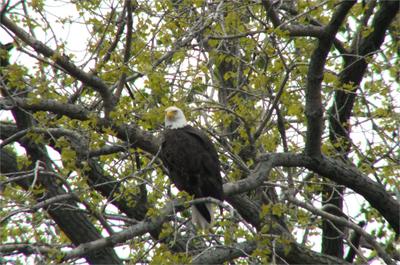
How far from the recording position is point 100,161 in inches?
251

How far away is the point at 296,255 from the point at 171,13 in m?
2.37

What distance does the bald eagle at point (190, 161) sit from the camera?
584cm

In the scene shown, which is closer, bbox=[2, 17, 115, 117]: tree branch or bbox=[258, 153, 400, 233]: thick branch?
bbox=[2, 17, 115, 117]: tree branch

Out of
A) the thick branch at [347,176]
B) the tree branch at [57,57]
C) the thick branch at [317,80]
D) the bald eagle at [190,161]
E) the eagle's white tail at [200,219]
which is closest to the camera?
A: the thick branch at [317,80]

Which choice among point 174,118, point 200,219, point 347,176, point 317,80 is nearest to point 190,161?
point 174,118

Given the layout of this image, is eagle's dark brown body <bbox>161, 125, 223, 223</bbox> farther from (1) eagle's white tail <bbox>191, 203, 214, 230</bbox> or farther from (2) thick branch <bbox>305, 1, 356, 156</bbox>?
(2) thick branch <bbox>305, 1, 356, 156</bbox>

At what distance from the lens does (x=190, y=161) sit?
596 centimetres

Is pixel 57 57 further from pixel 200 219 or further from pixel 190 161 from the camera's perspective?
pixel 200 219

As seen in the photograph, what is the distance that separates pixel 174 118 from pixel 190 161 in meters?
0.39

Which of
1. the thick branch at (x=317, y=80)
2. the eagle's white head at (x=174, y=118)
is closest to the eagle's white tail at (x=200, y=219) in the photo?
the eagle's white head at (x=174, y=118)

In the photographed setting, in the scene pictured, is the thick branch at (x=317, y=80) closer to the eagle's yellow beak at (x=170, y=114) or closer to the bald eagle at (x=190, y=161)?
the bald eagle at (x=190, y=161)

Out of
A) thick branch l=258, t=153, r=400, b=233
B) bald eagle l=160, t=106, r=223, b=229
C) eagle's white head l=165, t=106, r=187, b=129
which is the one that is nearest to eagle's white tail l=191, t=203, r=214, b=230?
bald eagle l=160, t=106, r=223, b=229

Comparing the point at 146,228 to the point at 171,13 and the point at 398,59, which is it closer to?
the point at 171,13

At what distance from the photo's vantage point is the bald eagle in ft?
19.2
